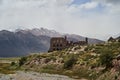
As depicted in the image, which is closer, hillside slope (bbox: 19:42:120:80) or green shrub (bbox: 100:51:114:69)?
hillside slope (bbox: 19:42:120:80)

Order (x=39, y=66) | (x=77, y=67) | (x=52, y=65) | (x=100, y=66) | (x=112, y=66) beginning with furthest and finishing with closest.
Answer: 1. (x=39, y=66)
2. (x=52, y=65)
3. (x=77, y=67)
4. (x=100, y=66)
5. (x=112, y=66)

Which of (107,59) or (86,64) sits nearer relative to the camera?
(107,59)

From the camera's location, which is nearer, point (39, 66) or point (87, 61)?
point (87, 61)

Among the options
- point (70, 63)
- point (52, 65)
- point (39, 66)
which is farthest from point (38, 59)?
point (70, 63)

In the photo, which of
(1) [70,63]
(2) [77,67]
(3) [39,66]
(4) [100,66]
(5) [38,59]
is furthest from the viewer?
(5) [38,59]

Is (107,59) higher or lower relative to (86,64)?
higher

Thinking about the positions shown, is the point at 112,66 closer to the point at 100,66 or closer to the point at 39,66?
the point at 100,66

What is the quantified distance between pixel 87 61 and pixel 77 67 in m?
4.77

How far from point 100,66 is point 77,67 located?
23.7 m

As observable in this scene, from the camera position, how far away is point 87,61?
4968 inches

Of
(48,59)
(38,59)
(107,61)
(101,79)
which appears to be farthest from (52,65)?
(101,79)

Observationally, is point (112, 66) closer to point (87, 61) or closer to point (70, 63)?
point (87, 61)

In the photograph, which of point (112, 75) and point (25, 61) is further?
point (25, 61)

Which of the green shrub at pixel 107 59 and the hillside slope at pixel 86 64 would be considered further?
the green shrub at pixel 107 59
